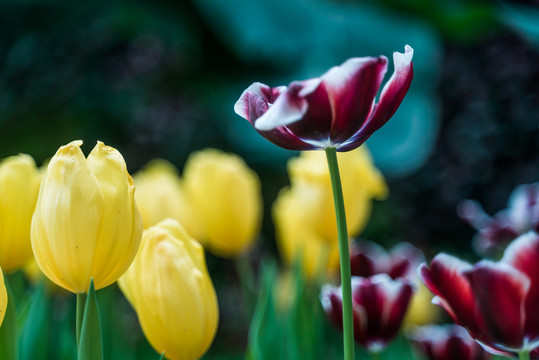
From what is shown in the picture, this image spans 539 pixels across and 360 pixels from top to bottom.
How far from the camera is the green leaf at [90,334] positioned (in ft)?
1.14

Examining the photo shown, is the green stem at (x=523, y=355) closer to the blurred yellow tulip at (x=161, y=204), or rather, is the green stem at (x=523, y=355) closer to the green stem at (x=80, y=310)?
the green stem at (x=80, y=310)

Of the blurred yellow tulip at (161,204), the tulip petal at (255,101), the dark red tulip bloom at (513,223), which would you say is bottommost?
the blurred yellow tulip at (161,204)

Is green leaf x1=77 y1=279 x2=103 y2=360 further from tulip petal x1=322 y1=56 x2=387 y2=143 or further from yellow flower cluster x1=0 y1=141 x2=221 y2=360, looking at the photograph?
tulip petal x1=322 y1=56 x2=387 y2=143

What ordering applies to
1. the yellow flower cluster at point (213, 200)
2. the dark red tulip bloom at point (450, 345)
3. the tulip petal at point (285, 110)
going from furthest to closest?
the yellow flower cluster at point (213, 200) → the dark red tulip bloom at point (450, 345) → the tulip petal at point (285, 110)

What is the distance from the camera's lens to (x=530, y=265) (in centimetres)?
36

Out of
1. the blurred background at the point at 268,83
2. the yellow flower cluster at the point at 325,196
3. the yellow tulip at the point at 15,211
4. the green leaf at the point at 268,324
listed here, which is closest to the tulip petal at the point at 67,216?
the yellow tulip at the point at 15,211

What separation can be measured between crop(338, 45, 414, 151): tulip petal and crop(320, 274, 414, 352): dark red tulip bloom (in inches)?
6.8

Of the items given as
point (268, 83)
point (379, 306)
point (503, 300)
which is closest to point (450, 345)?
point (379, 306)

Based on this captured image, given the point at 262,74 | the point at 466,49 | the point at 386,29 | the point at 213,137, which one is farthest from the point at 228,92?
the point at 466,49

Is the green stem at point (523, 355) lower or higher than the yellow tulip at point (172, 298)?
higher

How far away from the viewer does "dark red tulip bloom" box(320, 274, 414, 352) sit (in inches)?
18.6

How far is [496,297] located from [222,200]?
0.47 meters

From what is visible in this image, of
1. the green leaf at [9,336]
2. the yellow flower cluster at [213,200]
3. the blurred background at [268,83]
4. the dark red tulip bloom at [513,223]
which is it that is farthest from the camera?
the blurred background at [268,83]

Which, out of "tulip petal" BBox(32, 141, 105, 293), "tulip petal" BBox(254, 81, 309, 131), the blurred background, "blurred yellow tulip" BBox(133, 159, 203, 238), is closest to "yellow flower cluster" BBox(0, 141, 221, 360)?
"tulip petal" BBox(32, 141, 105, 293)
